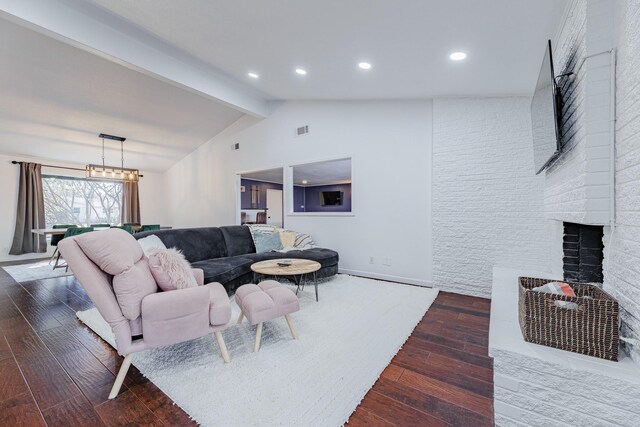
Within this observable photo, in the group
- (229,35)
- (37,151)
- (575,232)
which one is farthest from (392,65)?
(37,151)

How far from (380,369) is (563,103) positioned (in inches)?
88.7

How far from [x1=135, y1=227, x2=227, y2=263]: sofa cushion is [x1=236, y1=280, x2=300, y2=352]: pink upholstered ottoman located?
1.70 metres

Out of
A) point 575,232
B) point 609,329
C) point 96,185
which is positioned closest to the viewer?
point 609,329

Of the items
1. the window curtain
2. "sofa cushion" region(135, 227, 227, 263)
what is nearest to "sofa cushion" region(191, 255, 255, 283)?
"sofa cushion" region(135, 227, 227, 263)

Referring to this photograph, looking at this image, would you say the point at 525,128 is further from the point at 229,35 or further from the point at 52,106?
the point at 52,106

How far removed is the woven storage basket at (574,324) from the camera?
117cm

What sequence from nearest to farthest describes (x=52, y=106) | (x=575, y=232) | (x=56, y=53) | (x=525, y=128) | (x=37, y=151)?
1. (x=575, y=232)
2. (x=525, y=128)
3. (x=56, y=53)
4. (x=52, y=106)
5. (x=37, y=151)

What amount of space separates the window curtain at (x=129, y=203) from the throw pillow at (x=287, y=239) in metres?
5.43

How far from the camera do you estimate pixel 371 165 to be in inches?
166

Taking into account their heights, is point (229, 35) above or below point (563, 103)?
above

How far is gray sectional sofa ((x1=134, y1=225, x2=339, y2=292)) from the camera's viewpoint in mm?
3341

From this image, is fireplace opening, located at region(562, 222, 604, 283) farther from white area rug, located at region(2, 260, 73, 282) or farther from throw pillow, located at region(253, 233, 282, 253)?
white area rug, located at region(2, 260, 73, 282)

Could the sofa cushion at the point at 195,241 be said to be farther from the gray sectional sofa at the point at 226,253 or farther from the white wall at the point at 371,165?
the white wall at the point at 371,165

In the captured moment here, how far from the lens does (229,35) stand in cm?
282
